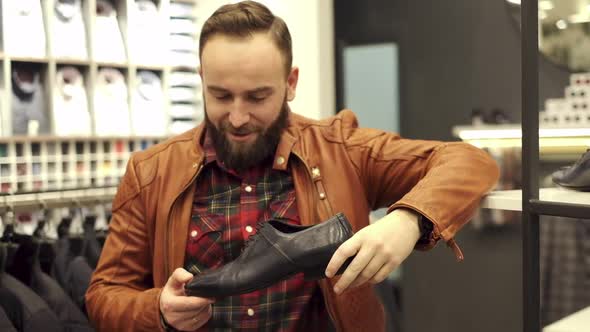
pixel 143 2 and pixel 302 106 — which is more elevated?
pixel 143 2

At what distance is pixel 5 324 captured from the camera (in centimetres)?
161

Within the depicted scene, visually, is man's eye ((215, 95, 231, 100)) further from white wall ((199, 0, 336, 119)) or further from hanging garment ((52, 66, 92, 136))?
hanging garment ((52, 66, 92, 136))

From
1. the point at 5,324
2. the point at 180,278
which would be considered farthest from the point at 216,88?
the point at 5,324

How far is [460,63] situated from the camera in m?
3.99

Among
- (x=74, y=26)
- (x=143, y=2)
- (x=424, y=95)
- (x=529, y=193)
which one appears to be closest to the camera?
(x=529, y=193)

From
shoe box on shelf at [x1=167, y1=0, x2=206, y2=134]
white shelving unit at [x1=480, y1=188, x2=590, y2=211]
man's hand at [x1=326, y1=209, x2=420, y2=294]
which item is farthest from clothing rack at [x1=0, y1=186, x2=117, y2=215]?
shoe box on shelf at [x1=167, y1=0, x2=206, y2=134]

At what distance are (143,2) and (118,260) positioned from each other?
2544 mm

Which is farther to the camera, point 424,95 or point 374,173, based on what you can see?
point 424,95

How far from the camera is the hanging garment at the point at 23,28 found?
3.22m

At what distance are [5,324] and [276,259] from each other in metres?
0.79

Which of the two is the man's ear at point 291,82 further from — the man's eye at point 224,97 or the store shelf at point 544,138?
the store shelf at point 544,138

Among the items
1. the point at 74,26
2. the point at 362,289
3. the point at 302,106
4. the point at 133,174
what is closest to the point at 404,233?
the point at 362,289

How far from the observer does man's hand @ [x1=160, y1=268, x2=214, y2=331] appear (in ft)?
4.06

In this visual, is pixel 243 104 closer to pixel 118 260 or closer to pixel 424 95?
pixel 118 260
